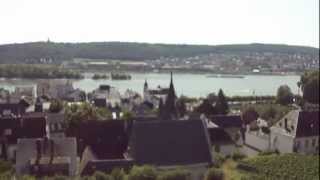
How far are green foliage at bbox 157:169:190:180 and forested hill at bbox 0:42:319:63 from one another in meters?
21.9

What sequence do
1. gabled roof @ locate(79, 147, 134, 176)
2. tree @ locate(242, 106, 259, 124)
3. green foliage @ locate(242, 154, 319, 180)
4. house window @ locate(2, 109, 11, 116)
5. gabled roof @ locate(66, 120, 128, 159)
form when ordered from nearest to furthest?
gabled roof @ locate(79, 147, 134, 176) → green foliage @ locate(242, 154, 319, 180) → gabled roof @ locate(66, 120, 128, 159) → house window @ locate(2, 109, 11, 116) → tree @ locate(242, 106, 259, 124)

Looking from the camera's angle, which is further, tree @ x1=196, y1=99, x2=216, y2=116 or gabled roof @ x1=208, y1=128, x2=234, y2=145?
tree @ x1=196, y1=99, x2=216, y2=116

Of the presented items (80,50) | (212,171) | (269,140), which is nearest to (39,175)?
(212,171)

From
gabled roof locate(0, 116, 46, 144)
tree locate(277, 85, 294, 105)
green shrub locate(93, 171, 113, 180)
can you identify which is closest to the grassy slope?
green shrub locate(93, 171, 113, 180)

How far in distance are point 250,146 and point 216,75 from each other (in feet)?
352

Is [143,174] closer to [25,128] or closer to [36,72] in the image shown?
[25,128]

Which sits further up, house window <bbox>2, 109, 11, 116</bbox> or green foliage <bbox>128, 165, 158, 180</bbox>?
green foliage <bbox>128, 165, 158, 180</bbox>

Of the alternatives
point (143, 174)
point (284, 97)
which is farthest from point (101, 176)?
point (284, 97)

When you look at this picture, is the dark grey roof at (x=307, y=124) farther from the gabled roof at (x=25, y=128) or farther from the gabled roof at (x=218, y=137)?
the gabled roof at (x=25, y=128)

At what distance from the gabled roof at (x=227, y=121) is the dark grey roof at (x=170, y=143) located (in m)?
11.0

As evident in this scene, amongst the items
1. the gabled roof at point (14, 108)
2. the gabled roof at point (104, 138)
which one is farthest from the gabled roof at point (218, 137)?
the gabled roof at point (14, 108)

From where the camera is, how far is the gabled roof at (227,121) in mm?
31467

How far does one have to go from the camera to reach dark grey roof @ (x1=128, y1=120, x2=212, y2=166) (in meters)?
19.5

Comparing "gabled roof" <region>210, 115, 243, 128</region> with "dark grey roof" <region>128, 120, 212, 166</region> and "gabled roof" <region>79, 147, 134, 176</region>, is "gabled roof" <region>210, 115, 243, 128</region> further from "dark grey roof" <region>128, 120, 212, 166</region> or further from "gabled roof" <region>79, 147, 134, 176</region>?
"gabled roof" <region>79, 147, 134, 176</region>
